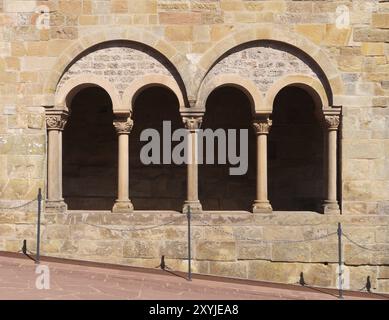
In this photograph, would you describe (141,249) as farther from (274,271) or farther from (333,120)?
(333,120)

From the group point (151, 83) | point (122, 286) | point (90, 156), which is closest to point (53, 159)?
point (151, 83)

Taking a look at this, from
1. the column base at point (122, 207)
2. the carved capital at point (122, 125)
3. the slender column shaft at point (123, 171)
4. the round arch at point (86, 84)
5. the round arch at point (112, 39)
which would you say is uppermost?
the round arch at point (112, 39)

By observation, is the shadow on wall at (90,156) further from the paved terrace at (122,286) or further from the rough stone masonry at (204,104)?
the paved terrace at (122,286)

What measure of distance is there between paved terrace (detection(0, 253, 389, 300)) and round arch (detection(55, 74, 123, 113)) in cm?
287

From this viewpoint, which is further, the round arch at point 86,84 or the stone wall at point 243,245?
the round arch at point 86,84

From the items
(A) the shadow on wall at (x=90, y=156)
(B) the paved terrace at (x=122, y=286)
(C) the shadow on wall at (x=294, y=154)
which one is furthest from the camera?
(A) the shadow on wall at (x=90, y=156)

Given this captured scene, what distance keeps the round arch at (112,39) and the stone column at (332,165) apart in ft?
9.00

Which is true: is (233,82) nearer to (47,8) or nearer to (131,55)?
(131,55)

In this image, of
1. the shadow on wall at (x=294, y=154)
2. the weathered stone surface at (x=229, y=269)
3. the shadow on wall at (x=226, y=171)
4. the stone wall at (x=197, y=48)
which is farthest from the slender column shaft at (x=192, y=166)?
the shadow on wall at (x=294, y=154)

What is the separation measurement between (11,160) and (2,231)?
1.31 m

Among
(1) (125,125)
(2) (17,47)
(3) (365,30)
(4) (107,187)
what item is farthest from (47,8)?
(3) (365,30)

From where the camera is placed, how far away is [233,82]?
8.92 metres

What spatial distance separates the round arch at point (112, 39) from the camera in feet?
29.1

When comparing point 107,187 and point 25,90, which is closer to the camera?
point 25,90
